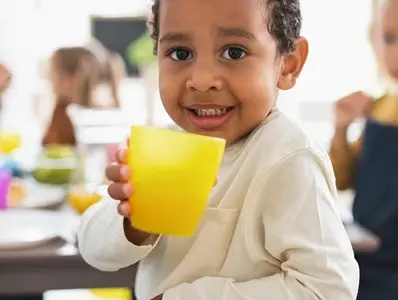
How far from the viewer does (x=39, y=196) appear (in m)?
1.83

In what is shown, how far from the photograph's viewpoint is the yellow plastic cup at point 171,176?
0.71 metres

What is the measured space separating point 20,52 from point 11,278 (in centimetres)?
349

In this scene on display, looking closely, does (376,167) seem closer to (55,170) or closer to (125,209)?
(55,170)

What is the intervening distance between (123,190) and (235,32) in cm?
23

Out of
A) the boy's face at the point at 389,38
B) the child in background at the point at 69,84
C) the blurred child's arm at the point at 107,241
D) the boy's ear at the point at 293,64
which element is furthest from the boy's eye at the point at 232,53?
the child in background at the point at 69,84

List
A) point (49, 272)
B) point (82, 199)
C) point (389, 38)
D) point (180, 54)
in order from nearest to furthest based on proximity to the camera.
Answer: point (180, 54) → point (49, 272) → point (82, 199) → point (389, 38)

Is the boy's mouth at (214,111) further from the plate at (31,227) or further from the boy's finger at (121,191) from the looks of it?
the plate at (31,227)

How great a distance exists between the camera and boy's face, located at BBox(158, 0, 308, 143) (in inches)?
30.8

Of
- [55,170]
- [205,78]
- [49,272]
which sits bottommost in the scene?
[49,272]

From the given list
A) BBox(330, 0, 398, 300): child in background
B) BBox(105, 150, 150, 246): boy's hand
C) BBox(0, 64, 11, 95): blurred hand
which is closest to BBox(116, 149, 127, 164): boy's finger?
BBox(105, 150, 150, 246): boy's hand

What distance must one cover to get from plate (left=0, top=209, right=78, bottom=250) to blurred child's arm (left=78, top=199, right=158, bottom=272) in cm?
51

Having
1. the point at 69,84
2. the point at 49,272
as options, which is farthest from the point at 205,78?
the point at 69,84

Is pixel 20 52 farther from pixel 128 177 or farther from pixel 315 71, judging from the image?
pixel 128 177

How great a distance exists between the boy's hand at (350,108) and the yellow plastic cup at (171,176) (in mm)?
1237
